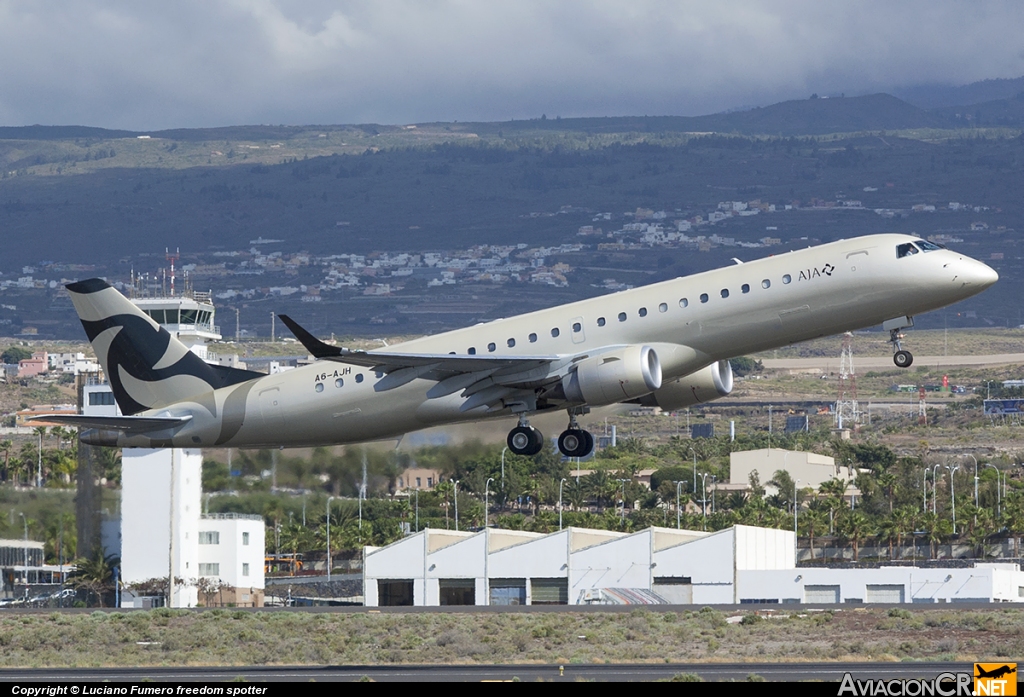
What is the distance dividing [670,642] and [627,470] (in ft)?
372

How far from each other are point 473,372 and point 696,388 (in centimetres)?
760

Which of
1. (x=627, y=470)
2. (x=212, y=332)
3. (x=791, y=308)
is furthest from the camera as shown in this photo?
(x=627, y=470)

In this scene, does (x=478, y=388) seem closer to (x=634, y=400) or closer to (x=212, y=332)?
(x=634, y=400)

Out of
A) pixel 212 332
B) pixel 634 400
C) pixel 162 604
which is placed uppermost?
pixel 212 332

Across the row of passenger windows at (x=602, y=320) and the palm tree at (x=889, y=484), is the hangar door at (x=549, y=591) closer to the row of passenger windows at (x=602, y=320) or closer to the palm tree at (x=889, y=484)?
the row of passenger windows at (x=602, y=320)

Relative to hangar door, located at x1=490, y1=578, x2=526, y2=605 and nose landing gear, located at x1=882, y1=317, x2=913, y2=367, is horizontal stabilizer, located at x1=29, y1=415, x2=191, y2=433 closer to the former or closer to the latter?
nose landing gear, located at x1=882, y1=317, x2=913, y2=367

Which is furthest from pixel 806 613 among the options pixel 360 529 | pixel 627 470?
pixel 627 470

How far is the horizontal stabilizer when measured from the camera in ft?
158

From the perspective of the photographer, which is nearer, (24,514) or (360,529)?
(24,514)

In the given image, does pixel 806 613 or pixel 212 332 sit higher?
pixel 212 332

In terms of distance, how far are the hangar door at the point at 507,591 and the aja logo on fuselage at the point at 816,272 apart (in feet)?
150

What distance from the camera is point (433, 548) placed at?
8912 cm

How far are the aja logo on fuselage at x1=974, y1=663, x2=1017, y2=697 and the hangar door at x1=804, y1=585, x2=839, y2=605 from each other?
5035 centimetres

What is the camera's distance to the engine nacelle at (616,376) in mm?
45844
